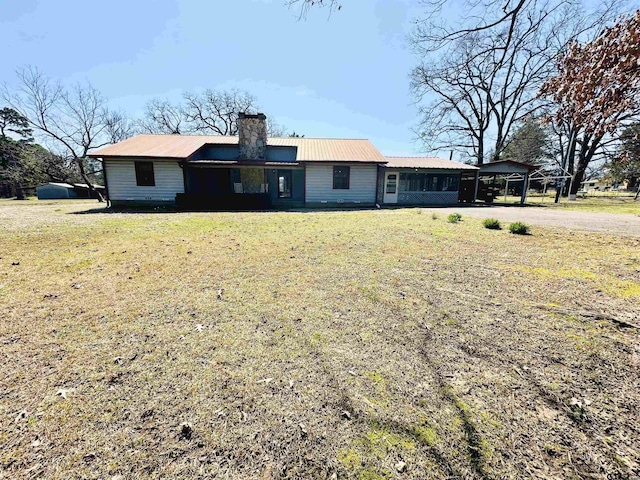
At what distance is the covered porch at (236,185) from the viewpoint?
1505cm

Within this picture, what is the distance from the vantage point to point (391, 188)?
19.8m

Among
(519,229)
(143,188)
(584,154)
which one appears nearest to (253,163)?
(143,188)

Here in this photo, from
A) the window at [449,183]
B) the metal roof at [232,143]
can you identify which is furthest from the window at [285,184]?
the window at [449,183]

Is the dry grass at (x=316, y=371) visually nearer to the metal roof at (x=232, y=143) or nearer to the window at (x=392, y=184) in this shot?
the metal roof at (x=232, y=143)

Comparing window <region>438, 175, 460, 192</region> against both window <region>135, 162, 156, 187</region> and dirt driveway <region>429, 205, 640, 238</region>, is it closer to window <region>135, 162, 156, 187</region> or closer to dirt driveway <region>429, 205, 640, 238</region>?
dirt driveway <region>429, 205, 640, 238</region>

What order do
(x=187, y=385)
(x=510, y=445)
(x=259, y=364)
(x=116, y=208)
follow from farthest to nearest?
(x=116, y=208), (x=259, y=364), (x=187, y=385), (x=510, y=445)

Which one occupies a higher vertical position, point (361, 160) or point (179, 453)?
point (361, 160)

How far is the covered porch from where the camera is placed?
15055 mm

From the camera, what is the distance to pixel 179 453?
170 cm

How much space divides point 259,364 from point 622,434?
8.64 feet

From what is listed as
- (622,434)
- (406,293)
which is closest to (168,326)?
(406,293)

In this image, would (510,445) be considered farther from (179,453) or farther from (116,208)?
(116,208)

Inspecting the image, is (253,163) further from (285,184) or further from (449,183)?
(449,183)

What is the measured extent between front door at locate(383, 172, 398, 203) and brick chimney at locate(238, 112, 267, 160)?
8708mm
